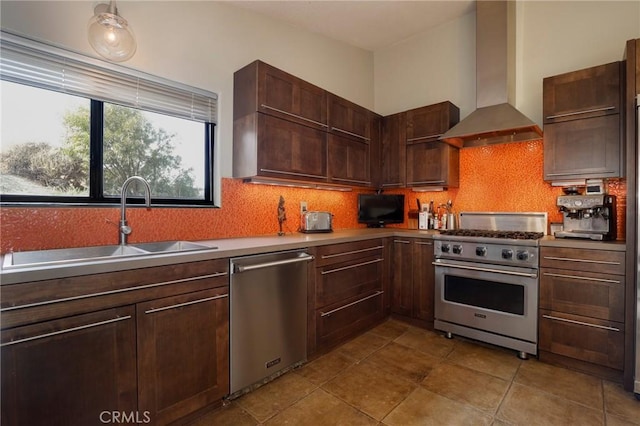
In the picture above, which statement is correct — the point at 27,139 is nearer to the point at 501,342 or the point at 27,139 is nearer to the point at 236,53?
the point at 236,53

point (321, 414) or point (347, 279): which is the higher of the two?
point (347, 279)

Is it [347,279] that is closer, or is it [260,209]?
[347,279]

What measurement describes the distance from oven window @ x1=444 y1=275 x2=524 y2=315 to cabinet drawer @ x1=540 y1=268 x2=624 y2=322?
172 millimetres

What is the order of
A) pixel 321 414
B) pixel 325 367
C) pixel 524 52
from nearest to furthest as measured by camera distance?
pixel 321 414 → pixel 325 367 → pixel 524 52

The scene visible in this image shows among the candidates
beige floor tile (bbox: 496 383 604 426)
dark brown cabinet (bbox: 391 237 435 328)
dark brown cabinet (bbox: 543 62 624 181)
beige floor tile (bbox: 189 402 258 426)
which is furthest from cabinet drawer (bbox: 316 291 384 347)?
dark brown cabinet (bbox: 543 62 624 181)

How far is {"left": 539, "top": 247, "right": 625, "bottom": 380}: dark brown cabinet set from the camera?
2.03 metres

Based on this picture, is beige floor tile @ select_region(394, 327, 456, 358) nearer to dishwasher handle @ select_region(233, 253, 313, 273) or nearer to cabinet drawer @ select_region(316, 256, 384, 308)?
cabinet drawer @ select_region(316, 256, 384, 308)

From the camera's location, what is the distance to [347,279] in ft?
8.57

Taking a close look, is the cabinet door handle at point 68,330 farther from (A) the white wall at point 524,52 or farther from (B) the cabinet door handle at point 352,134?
(A) the white wall at point 524,52

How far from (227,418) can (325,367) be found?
2.63 ft

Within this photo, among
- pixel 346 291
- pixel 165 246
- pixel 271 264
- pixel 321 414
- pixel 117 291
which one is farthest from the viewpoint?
pixel 346 291

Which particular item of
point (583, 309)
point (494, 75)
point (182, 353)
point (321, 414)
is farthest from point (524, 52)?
point (182, 353)

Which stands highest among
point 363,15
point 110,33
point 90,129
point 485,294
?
point 363,15

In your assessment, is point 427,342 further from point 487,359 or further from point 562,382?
point 562,382
